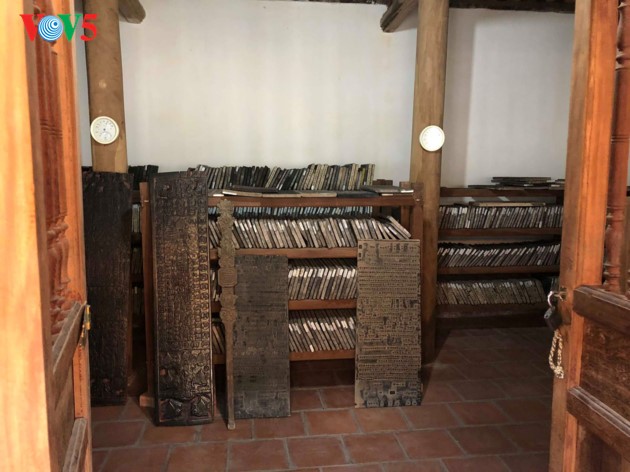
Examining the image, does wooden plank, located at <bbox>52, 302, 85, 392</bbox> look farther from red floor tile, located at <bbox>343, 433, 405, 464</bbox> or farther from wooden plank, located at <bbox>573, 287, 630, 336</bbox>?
red floor tile, located at <bbox>343, 433, 405, 464</bbox>

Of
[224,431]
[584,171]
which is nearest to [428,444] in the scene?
[224,431]

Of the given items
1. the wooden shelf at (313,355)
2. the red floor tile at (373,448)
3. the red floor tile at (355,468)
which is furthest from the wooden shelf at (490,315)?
the red floor tile at (355,468)

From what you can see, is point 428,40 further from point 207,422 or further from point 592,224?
point 207,422

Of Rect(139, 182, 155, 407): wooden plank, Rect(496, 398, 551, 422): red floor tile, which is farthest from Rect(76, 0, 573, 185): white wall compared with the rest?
Rect(496, 398, 551, 422): red floor tile

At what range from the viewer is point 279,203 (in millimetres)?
3363

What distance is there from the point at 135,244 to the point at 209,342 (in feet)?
3.66

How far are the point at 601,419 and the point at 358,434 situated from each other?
5.57 feet

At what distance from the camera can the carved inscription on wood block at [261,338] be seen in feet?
10.3

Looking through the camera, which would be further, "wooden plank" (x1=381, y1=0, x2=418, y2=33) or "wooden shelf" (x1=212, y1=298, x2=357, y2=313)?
"wooden plank" (x1=381, y1=0, x2=418, y2=33)

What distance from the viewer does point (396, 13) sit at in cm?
422

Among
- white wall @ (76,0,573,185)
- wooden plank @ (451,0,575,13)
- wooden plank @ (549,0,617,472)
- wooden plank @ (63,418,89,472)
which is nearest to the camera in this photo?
wooden plank @ (63,418,89,472)

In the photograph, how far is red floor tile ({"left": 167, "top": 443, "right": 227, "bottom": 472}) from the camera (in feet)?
8.54

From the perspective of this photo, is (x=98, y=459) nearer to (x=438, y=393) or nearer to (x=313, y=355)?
(x=313, y=355)

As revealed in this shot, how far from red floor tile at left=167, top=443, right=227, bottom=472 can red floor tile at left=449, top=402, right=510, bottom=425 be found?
147cm
